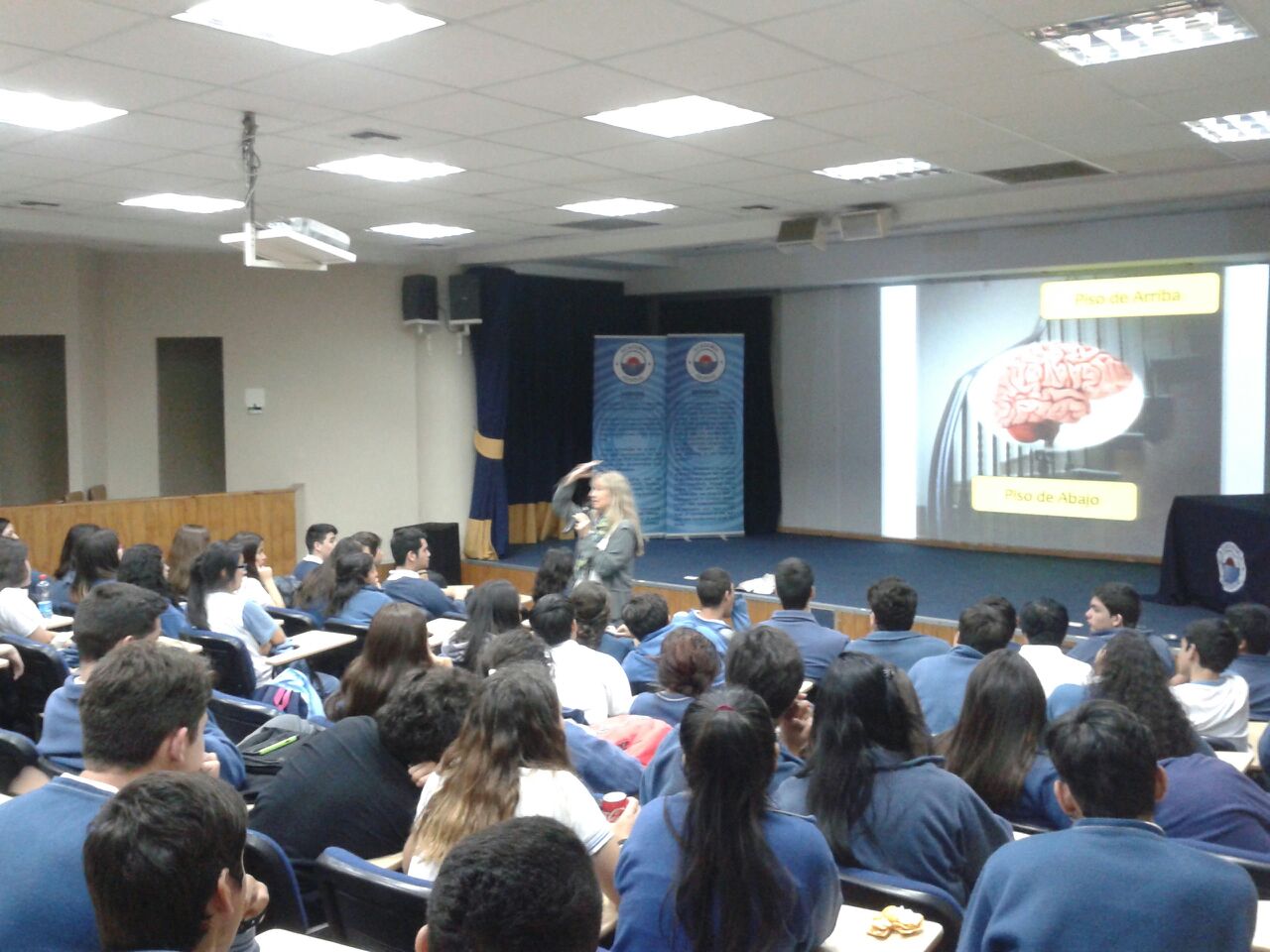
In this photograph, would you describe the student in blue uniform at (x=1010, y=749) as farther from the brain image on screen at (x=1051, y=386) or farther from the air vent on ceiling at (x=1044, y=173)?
the brain image on screen at (x=1051, y=386)

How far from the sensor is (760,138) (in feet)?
18.1

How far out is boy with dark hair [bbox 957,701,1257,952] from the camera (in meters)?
1.65

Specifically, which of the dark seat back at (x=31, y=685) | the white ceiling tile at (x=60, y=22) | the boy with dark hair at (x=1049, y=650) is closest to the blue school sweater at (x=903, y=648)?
the boy with dark hair at (x=1049, y=650)

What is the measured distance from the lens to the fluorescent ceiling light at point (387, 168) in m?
5.98

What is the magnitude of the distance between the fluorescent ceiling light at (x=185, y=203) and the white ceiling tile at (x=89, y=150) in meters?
1.09

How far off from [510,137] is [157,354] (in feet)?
22.1

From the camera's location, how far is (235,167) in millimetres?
6121

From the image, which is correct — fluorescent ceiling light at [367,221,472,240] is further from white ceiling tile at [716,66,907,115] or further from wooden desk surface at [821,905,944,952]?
wooden desk surface at [821,905,944,952]

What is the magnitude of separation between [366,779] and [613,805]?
56cm

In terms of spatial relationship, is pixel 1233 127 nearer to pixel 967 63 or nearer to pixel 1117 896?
pixel 967 63

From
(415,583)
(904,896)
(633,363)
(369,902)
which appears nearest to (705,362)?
(633,363)

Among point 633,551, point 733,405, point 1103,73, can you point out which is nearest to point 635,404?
point 733,405

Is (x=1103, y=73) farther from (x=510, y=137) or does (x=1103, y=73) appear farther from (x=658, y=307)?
(x=658, y=307)

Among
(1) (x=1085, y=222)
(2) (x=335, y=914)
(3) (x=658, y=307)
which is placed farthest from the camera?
(3) (x=658, y=307)
